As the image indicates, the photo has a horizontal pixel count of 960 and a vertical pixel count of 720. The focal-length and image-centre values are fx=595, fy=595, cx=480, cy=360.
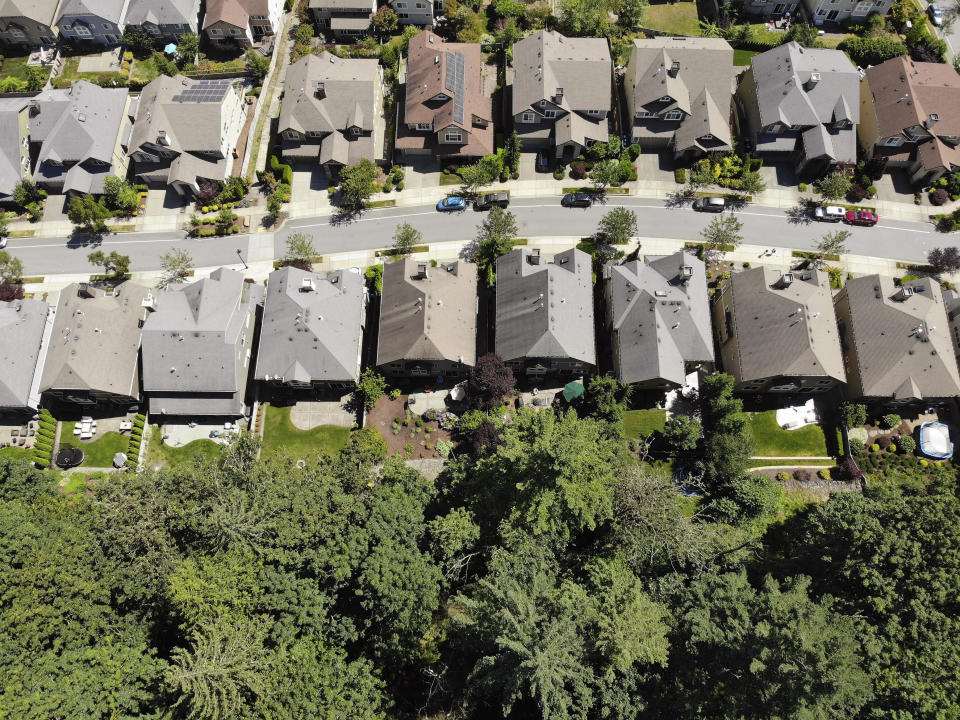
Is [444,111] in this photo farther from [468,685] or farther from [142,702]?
[142,702]

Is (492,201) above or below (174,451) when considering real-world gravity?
above

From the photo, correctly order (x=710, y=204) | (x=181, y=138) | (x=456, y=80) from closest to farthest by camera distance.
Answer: (x=710, y=204), (x=181, y=138), (x=456, y=80)

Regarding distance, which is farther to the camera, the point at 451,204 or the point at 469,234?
the point at 451,204

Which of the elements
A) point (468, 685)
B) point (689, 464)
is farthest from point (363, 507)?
point (689, 464)

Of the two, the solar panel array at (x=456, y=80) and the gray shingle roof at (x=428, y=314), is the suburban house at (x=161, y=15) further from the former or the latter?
the gray shingle roof at (x=428, y=314)

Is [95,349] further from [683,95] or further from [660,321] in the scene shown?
[683,95]

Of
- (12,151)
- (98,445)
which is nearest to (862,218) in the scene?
(98,445)

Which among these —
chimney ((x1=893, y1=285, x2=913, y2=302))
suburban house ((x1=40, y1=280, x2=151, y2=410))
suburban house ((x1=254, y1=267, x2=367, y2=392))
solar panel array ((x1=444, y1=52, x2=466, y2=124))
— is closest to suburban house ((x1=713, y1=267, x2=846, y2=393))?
chimney ((x1=893, y1=285, x2=913, y2=302))

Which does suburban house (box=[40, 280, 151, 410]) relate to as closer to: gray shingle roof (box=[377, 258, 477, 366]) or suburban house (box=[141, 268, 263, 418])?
suburban house (box=[141, 268, 263, 418])
